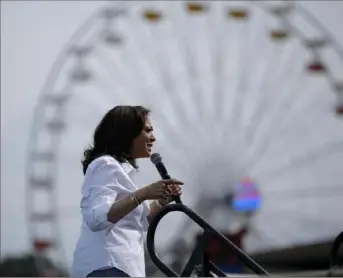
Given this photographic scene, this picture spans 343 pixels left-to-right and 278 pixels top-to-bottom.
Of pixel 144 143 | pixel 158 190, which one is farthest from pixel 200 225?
pixel 144 143

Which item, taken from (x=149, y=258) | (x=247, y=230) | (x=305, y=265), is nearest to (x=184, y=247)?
(x=247, y=230)

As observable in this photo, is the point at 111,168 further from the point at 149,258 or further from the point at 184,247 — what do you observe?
the point at 184,247

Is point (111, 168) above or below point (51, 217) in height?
above

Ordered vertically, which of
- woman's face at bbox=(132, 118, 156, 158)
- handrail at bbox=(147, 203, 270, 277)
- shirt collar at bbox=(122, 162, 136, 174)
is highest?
woman's face at bbox=(132, 118, 156, 158)

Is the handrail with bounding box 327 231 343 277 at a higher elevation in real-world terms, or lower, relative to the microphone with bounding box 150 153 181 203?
lower

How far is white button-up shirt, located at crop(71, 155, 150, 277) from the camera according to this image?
172 inches

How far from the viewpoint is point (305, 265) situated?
3434 cm

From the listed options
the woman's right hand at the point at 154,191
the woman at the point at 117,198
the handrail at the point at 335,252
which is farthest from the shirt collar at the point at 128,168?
the handrail at the point at 335,252

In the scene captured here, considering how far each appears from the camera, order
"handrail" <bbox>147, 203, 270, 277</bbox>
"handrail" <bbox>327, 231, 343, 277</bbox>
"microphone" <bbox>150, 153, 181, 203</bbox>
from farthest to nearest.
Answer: "handrail" <bbox>327, 231, 343, 277</bbox> → "microphone" <bbox>150, 153, 181, 203</bbox> → "handrail" <bbox>147, 203, 270, 277</bbox>

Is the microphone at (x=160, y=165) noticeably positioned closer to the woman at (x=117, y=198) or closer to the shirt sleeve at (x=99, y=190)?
the woman at (x=117, y=198)

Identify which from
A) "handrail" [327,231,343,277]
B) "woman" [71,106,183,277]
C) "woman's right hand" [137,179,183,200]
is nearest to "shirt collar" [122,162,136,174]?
"woman" [71,106,183,277]

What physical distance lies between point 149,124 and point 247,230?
2514 centimetres

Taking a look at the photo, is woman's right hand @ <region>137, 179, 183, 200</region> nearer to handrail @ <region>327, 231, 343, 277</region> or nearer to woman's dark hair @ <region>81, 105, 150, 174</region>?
woman's dark hair @ <region>81, 105, 150, 174</region>

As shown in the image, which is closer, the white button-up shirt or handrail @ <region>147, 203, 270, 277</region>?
handrail @ <region>147, 203, 270, 277</region>
